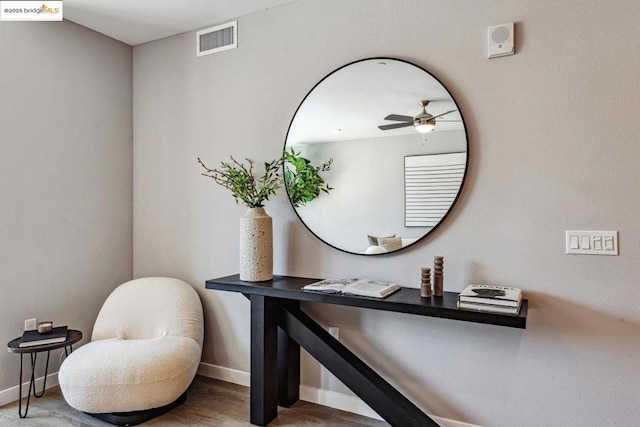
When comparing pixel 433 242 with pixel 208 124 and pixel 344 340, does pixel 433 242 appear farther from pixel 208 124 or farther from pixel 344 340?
pixel 208 124

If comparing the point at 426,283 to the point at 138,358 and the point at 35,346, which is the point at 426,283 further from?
the point at 35,346

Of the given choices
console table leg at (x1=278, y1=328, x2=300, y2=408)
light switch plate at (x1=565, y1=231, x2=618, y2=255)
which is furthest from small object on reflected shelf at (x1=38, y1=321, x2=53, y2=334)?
light switch plate at (x1=565, y1=231, x2=618, y2=255)

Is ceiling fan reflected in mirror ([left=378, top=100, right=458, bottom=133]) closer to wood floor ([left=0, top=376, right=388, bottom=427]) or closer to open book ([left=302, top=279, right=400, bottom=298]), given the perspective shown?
open book ([left=302, top=279, right=400, bottom=298])

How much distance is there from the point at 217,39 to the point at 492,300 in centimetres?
247

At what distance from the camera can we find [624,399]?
177 centimetres

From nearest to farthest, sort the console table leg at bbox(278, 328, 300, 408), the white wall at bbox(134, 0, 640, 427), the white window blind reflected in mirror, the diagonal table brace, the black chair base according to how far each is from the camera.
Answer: the white wall at bbox(134, 0, 640, 427)
the diagonal table brace
the white window blind reflected in mirror
the black chair base
the console table leg at bbox(278, 328, 300, 408)

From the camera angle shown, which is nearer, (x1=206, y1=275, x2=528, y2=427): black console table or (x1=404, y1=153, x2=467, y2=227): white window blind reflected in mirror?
(x1=206, y1=275, x2=528, y2=427): black console table

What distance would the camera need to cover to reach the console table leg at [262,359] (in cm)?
221

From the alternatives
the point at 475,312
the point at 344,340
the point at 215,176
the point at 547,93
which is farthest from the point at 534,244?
the point at 215,176

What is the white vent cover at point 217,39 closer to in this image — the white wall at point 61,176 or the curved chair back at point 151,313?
the white wall at point 61,176

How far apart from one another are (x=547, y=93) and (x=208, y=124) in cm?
214

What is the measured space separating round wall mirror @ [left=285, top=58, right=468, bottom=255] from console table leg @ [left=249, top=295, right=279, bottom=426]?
54cm

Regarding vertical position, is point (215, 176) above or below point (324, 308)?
above

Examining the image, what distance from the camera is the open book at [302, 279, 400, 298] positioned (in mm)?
1966
